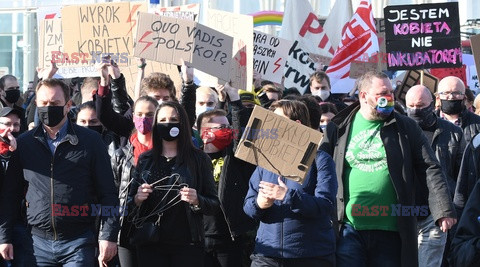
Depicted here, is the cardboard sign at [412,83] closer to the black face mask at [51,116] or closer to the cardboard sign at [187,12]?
the cardboard sign at [187,12]

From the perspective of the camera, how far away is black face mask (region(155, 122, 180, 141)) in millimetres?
6750

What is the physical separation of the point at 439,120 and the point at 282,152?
2.87m

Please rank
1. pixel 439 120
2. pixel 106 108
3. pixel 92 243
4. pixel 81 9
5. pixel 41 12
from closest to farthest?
pixel 92 243 → pixel 106 108 → pixel 439 120 → pixel 81 9 → pixel 41 12

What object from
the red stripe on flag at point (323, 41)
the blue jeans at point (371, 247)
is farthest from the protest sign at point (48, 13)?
the blue jeans at point (371, 247)

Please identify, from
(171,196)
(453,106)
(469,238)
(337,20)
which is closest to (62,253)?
(171,196)

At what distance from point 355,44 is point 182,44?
4.70m

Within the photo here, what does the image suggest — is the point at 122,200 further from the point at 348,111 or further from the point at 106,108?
the point at 348,111

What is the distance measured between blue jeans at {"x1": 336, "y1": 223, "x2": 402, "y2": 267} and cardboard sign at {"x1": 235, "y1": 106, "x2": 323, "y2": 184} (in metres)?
0.69

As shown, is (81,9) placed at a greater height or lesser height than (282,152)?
greater

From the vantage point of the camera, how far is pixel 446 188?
6.57 meters

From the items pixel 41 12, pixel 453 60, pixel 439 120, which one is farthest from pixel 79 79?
pixel 439 120

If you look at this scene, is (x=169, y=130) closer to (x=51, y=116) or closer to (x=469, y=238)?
(x=51, y=116)

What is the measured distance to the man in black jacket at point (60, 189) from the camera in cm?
646

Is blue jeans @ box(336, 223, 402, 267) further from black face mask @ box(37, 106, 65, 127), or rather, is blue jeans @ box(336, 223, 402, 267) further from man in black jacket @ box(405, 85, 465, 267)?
black face mask @ box(37, 106, 65, 127)
